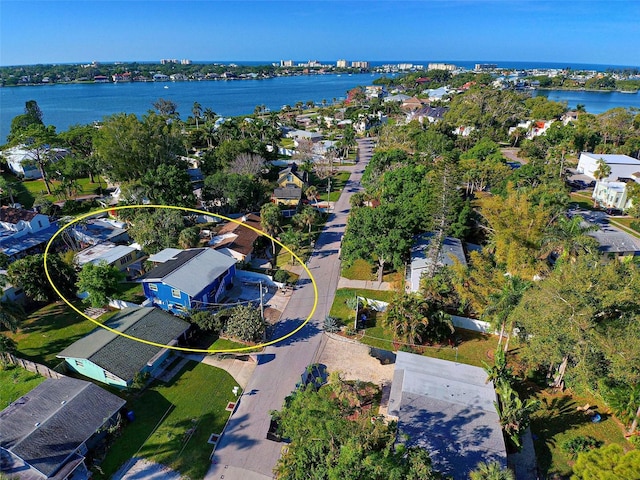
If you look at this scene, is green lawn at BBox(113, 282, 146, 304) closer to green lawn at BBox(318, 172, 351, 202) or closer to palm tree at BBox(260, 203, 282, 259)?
palm tree at BBox(260, 203, 282, 259)

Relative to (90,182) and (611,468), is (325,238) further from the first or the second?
(90,182)

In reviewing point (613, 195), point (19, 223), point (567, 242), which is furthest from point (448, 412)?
point (613, 195)

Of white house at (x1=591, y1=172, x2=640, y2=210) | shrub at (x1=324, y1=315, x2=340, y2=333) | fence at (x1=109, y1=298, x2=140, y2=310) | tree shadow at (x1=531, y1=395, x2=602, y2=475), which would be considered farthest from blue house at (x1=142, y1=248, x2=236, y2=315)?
white house at (x1=591, y1=172, x2=640, y2=210)

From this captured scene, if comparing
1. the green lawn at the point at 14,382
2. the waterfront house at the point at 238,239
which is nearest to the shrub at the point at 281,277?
the waterfront house at the point at 238,239

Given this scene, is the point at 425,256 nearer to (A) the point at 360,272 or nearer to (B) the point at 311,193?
(A) the point at 360,272

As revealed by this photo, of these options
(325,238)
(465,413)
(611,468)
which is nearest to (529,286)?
(465,413)
